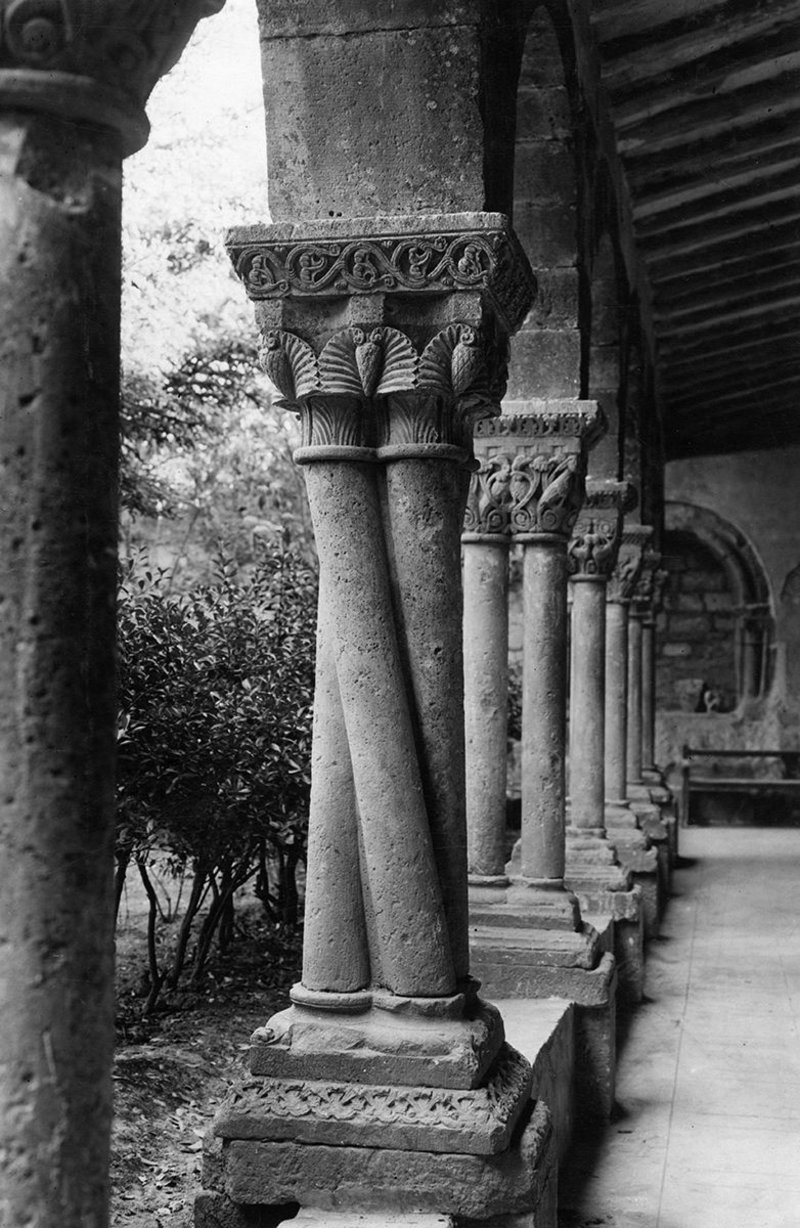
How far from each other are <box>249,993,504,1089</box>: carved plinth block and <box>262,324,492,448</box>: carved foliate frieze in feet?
4.22

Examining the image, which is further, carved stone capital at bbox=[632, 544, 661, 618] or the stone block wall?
the stone block wall

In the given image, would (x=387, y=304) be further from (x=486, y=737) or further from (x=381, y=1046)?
(x=486, y=737)

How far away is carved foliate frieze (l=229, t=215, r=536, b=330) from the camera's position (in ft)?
10.8

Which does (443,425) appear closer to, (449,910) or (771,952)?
(449,910)

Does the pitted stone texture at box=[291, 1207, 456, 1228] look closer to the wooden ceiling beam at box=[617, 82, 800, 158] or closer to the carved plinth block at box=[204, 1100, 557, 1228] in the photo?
the carved plinth block at box=[204, 1100, 557, 1228]

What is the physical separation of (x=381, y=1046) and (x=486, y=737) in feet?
7.88

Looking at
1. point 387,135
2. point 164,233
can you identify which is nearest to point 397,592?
Result: point 387,135

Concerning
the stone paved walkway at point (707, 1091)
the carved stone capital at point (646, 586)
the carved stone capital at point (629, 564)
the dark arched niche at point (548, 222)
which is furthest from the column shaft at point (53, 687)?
the carved stone capital at point (646, 586)

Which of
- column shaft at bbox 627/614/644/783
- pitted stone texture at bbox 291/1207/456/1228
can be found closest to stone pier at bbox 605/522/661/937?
column shaft at bbox 627/614/644/783

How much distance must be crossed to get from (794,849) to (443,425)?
1127 centimetres

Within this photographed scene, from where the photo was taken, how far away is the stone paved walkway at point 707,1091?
441cm

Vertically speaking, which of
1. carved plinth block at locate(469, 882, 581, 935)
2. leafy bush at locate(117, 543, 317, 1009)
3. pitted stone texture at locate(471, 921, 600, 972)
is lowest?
pitted stone texture at locate(471, 921, 600, 972)

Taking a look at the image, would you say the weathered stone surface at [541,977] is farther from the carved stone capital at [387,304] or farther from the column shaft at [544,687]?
the carved stone capital at [387,304]

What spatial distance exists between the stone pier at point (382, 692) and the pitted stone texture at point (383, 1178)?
16 millimetres
